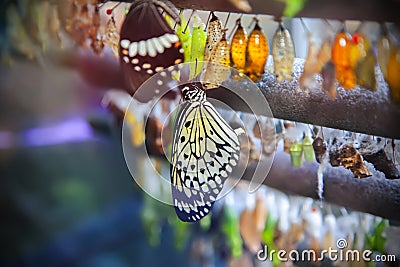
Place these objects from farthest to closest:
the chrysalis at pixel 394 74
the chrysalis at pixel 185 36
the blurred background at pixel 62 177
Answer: the blurred background at pixel 62 177, the chrysalis at pixel 185 36, the chrysalis at pixel 394 74

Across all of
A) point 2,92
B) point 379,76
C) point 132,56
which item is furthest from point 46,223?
point 379,76

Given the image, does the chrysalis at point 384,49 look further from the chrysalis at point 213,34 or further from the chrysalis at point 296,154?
the chrysalis at point 213,34

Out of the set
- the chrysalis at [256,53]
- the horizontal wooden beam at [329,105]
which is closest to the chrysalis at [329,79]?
the horizontal wooden beam at [329,105]

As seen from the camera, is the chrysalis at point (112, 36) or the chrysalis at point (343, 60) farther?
the chrysalis at point (112, 36)

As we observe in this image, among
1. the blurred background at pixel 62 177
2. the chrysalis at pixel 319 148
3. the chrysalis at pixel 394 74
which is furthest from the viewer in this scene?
the blurred background at pixel 62 177

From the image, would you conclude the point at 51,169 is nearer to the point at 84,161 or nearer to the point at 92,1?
the point at 84,161

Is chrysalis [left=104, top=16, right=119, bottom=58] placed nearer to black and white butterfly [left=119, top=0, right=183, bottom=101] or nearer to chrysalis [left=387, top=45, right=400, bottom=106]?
black and white butterfly [left=119, top=0, right=183, bottom=101]

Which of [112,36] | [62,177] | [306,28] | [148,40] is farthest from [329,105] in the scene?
[62,177]

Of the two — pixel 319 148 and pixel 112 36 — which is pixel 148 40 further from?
pixel 319 148
